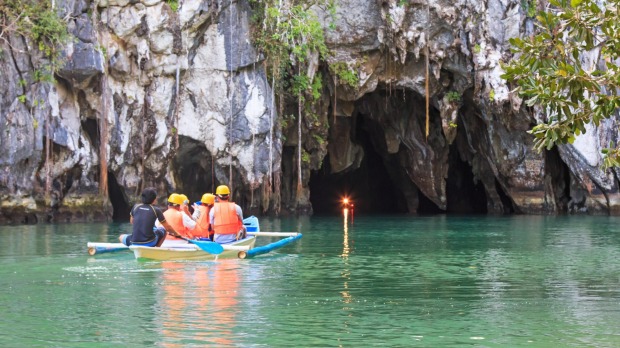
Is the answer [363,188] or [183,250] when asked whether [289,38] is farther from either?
[363,188]

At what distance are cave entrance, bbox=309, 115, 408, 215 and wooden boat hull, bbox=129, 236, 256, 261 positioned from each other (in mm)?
29364

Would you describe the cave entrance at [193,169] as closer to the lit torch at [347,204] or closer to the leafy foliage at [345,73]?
the leafy foliage at [345,73]

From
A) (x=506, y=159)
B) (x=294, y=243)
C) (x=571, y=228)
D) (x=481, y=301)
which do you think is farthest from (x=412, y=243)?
(x=506, y=159)

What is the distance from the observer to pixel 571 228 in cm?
2933

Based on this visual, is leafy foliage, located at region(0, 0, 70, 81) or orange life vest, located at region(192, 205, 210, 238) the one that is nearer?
orange life vest, located at region(192, 205, 210, 238)

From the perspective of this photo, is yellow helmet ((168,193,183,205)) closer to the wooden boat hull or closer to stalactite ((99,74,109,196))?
the wooden boat hull

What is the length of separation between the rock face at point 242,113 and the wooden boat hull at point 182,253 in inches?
547

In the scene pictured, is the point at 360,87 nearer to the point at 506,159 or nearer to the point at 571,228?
the point at 506,159

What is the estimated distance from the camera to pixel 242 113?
3525cm

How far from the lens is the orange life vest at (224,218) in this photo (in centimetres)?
1959

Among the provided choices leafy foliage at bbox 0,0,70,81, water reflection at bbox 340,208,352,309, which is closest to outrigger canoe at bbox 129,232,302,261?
water reflection at bbox 340,208,352,309

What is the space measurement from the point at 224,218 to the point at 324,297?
22.6 feet

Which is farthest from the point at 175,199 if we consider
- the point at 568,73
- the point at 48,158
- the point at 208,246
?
the point at 48,158

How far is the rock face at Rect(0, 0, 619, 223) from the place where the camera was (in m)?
31.7
